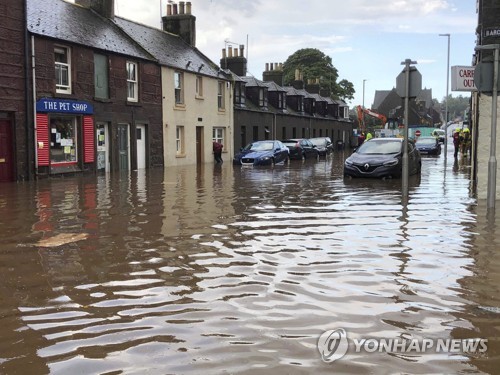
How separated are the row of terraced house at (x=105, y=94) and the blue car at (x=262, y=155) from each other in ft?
12.9

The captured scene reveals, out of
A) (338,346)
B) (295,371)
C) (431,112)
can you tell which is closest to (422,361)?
(338,346)

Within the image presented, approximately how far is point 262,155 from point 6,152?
1416cm

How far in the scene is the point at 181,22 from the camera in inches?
1470

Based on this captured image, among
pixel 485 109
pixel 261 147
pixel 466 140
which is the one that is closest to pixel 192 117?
pixel 261 147

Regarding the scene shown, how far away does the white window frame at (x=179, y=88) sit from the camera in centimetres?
3172

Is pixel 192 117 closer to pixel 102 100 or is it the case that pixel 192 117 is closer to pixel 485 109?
pixel 102 100

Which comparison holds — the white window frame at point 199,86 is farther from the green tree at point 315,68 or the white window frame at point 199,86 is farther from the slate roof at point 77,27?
the green tree at point 315,68

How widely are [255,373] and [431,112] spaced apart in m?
143

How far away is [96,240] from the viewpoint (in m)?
8.14

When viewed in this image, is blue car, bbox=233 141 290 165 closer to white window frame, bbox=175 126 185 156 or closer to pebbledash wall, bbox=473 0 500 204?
white window frame, bbox=175 126 185 156

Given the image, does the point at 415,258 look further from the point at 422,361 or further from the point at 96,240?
the point at 96,240

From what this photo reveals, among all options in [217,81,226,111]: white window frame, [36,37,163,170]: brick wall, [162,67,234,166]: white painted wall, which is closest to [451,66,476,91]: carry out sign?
[36,37,163,170]: brick wall

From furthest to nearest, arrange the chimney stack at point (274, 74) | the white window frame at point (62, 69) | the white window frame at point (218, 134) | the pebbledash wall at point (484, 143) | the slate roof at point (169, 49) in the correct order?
the chimney stack at point (274, 74) < the white window frame at point (218, 134) < the slate roof at point (169, 49) < the white window frame at point (62, 69) < the pebbledash wall at point (484, 143)

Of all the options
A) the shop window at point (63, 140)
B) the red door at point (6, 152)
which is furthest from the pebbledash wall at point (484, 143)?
the shop window at point (63, 140)
